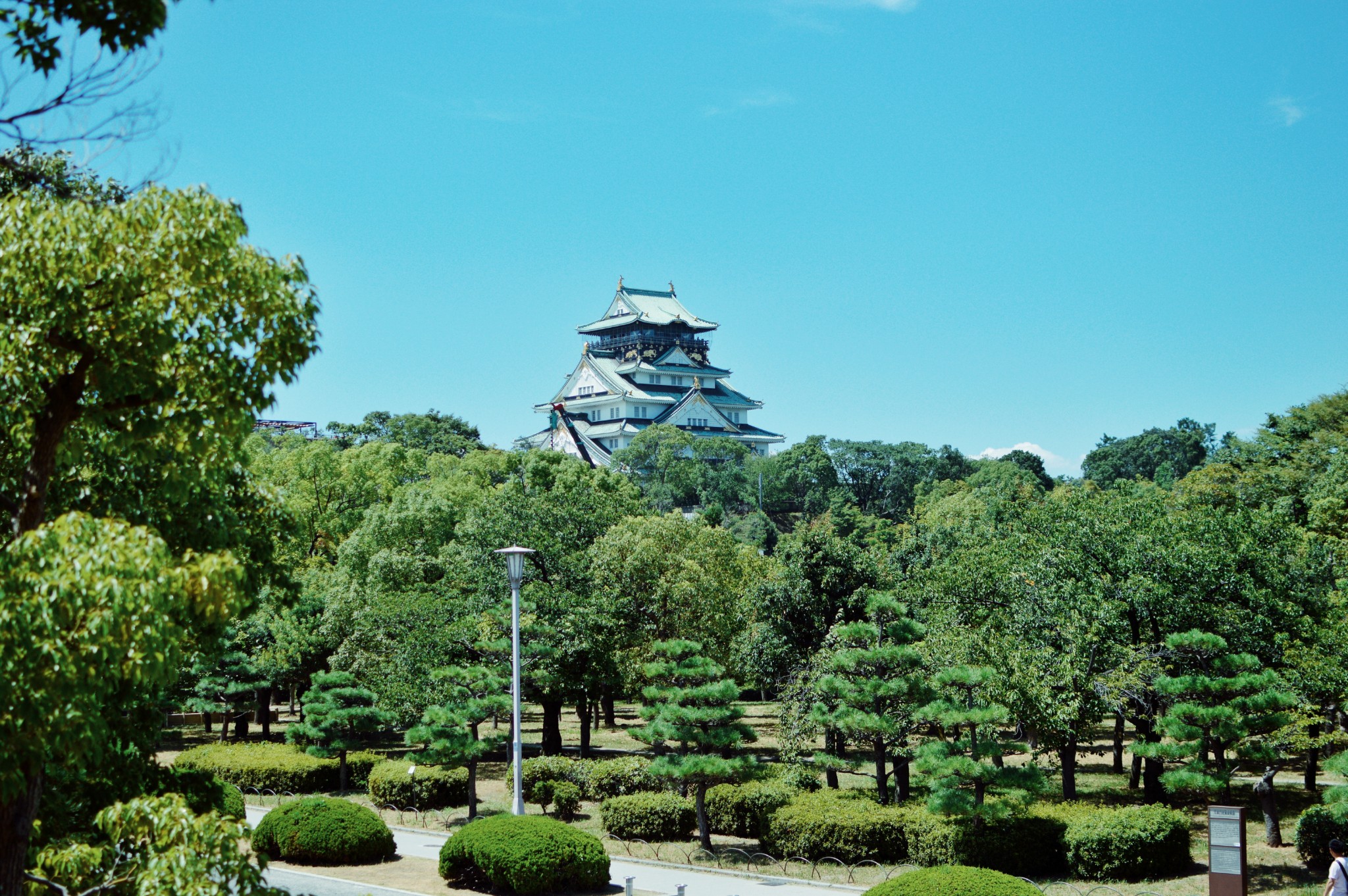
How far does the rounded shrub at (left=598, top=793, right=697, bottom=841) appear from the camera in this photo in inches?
768

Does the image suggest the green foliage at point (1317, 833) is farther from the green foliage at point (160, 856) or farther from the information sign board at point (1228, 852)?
the green foliage at point (160, 856)

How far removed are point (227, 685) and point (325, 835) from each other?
14084 mm

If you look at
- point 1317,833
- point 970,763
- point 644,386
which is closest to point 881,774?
point 970,763

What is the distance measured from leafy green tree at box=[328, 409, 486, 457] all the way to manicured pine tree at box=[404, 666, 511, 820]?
45.0m

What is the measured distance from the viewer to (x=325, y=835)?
17594 millimetres

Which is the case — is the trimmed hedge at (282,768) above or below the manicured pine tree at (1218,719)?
below

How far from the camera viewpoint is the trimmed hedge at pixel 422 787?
22.5 meters

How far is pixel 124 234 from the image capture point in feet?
19.1

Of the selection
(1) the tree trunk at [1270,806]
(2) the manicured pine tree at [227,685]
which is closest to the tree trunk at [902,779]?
(1) the tree trunk at [1270,806]

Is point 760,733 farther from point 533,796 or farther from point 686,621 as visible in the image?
point 533,796

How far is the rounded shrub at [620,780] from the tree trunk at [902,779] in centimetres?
456

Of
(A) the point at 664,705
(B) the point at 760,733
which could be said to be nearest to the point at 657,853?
(A) the point at 664,705

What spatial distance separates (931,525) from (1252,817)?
21.4 m

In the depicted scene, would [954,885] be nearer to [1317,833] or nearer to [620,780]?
[1317,833]
